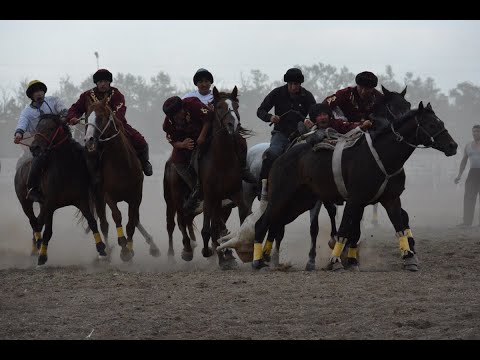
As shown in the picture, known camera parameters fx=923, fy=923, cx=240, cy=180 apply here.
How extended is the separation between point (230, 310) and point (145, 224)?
15.5 meters

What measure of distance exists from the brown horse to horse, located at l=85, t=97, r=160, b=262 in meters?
1.41

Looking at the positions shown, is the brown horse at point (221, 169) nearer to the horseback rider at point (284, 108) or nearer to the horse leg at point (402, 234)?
the horseback rider at point (284, 108)

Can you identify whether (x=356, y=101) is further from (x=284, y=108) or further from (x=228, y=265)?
(x=228, y=265)

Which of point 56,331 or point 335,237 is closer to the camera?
point 56,331

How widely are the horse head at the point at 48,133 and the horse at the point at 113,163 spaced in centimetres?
45

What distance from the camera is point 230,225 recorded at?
2341 centimetres

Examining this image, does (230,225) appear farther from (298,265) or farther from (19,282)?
(19,282)

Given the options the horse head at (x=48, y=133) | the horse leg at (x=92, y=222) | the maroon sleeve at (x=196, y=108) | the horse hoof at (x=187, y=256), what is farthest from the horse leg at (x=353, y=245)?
the horse head at (x=48, y=133)

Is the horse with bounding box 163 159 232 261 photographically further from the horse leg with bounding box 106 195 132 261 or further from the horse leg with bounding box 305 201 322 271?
the horse leg with bounding box 305 201 322 271

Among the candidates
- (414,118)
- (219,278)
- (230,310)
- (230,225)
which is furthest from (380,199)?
(230,225)

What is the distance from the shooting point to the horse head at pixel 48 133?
1309cm

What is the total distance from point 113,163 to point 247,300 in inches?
189

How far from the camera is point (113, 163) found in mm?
13484
